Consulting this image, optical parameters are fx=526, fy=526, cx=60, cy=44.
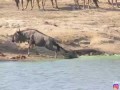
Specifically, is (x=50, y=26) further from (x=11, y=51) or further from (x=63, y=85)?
(x=63, y=85)

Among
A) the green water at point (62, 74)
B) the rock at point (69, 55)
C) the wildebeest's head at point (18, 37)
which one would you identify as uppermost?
the wildebeest's head at point (18, 37)

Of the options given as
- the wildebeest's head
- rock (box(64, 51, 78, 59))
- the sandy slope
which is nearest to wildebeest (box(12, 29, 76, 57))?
the wildebeest's head

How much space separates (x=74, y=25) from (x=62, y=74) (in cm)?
888

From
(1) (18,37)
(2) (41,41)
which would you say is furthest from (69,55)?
(1) (18,37)

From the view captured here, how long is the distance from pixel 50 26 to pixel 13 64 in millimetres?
6363

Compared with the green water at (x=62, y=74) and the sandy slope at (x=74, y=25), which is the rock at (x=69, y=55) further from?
the sandy slope at (x=74, y=25)

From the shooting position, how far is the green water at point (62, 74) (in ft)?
42.4

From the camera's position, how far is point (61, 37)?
21.2 metres

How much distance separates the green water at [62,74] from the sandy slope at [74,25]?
2.37 meters

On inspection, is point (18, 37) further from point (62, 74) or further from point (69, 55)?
point (62, 74)

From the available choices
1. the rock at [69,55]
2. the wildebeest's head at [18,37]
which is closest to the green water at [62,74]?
the rock at [69,55]

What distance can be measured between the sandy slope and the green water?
2.37 meters

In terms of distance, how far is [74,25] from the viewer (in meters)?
23.6

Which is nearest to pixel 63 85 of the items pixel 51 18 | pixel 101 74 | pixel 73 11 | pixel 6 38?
pixel 101 74
